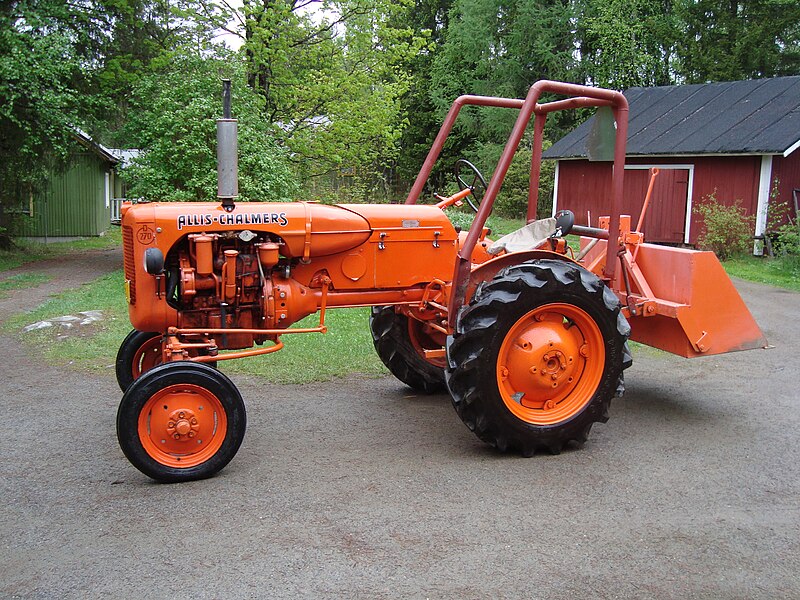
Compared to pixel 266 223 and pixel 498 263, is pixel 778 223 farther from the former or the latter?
pixel 266 223

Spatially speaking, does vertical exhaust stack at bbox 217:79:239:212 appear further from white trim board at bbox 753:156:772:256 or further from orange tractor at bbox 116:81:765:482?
white trim board at bbox 753:156:772:256

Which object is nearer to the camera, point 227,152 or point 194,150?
point 227,152

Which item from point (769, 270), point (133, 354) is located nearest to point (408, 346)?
point (133, 354)

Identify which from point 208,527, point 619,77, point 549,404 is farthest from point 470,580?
point 619,77

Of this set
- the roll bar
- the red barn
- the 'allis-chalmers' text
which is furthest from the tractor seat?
the red barn

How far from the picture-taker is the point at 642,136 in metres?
22.0

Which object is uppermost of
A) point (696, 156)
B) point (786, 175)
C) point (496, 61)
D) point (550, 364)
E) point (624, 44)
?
point (624, 44)

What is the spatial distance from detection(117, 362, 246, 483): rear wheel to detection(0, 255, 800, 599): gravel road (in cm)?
15

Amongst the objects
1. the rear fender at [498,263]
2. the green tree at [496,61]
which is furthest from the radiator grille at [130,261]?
the green tree at [496,61]

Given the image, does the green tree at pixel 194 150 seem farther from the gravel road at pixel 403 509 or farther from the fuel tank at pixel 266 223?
the fuel tank at pixel 266 223

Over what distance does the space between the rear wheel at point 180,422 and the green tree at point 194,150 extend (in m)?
9.20

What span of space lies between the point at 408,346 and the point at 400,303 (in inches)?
34.4

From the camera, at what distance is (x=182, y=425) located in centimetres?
462

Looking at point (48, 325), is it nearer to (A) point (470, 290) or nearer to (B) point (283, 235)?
(B) point (283, 235)
